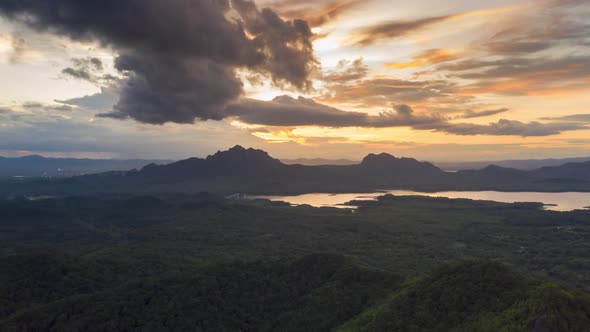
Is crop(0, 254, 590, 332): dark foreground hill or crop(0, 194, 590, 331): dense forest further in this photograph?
crop(0, 194, 590, 331): dense forest

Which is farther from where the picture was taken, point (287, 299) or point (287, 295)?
point (287, 295)

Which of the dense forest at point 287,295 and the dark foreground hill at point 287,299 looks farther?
the dense forest at point 287,295

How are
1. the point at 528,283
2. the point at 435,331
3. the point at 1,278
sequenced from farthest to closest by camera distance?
the point at 1,278
the point at 528,283
the point at 435,331

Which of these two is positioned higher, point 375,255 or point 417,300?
point 417,300

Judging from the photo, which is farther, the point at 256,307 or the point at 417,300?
the point at 256,307

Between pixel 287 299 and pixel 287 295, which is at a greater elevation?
pixel 287 295

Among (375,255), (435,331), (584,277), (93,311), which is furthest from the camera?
(375,255)

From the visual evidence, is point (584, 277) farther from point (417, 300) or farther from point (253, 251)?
point (253, 251)

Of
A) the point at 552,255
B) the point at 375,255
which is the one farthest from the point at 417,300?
the point at 552,255
